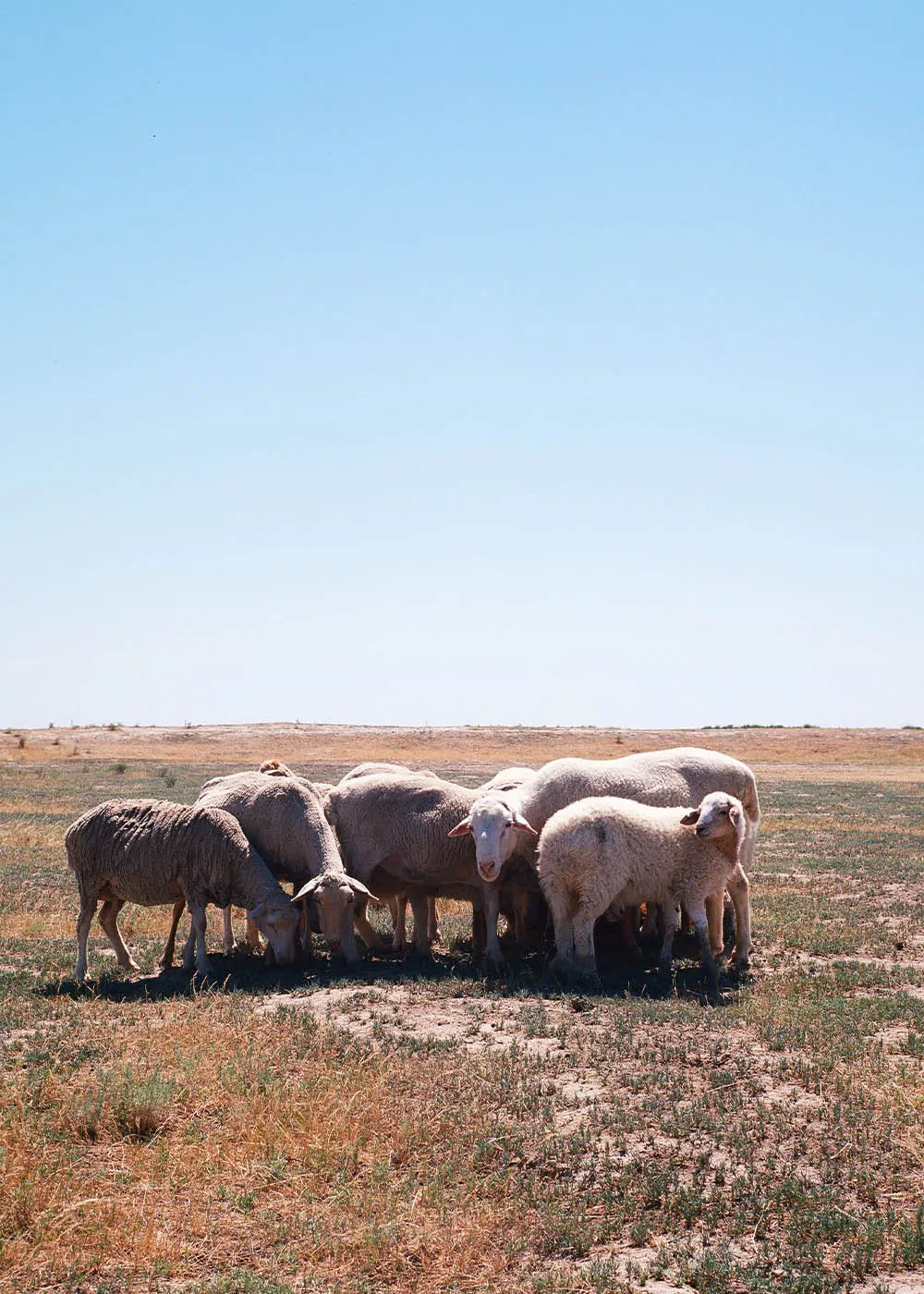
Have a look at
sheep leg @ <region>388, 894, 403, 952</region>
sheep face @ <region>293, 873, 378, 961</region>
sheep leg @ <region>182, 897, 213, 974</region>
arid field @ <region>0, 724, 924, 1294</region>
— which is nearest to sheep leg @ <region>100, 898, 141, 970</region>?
arid field @ <region>0, 724, 924, 1294</region>

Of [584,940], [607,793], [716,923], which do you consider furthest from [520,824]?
[716,923]

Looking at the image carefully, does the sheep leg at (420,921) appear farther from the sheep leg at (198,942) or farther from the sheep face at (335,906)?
the sheep leg at (198,942)

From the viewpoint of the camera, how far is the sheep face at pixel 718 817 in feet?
38.5

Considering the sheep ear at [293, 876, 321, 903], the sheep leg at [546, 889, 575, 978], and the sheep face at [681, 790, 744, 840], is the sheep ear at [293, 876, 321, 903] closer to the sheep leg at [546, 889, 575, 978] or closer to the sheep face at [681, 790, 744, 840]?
the sheep leg at [546, 889, 575, 978]

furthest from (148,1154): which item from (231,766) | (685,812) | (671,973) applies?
(231,766)

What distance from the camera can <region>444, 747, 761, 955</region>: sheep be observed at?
12352mm

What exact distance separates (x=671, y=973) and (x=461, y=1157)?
5475 millimetres

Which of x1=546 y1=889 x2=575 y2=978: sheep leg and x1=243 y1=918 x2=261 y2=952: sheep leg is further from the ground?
x1=546 y1=889 x2=575 y2=978: sheep leg

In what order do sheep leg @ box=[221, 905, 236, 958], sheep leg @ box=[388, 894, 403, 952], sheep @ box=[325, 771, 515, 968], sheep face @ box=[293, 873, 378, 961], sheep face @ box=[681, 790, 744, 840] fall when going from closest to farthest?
sheep face @ box=[681, 790, 744, 840]
sheep face @ box=[293, 873, 378, 961]
sheep @ box=[325, 771, 515, 968]
sheep leg @ box=[221, 905, 236, 958]
sheep leg @ box=[388, 894, 403, 952]

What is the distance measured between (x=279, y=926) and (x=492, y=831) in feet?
8.13

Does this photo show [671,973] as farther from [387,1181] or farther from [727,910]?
[387,1181]

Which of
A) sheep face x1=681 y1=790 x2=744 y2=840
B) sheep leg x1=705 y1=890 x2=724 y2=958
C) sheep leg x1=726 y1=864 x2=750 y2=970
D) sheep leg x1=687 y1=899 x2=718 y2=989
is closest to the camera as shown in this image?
sheep leg x1=687 y1=899 x2=718 y2=989

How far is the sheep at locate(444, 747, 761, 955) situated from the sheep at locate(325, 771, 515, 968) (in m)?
0.40

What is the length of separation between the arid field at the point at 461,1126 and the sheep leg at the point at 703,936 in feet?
0.65
